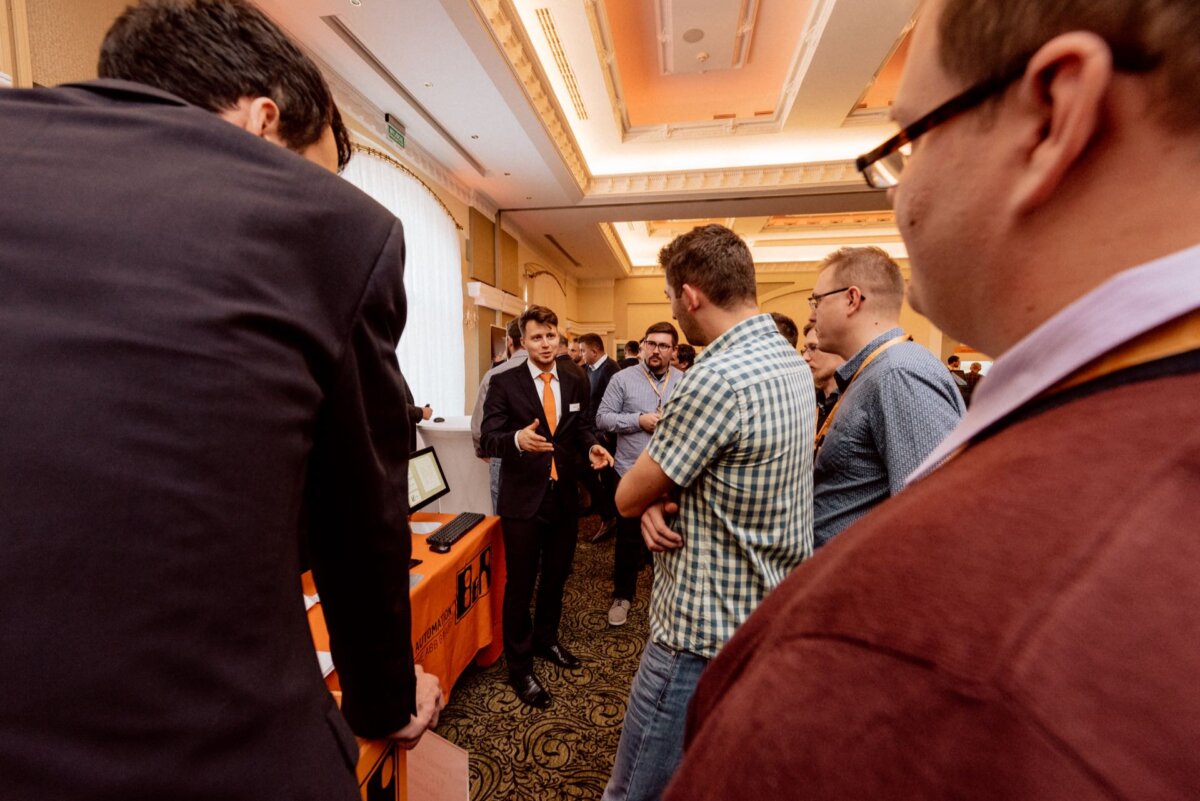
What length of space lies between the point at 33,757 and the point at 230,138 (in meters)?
0.57

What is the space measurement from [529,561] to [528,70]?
402cm

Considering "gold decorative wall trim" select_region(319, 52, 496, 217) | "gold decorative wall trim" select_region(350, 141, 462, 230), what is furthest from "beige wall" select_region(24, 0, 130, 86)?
"gold decorative wall trim" select_region(350, 141, 462, 230)

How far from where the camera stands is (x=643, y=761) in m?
1.27

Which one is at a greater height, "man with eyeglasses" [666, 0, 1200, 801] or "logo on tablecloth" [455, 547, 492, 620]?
"man with eyeglasses" [666, 0, 1200, 801]

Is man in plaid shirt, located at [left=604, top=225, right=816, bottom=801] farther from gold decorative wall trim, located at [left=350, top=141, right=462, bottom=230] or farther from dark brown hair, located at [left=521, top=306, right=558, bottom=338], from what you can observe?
gold decorative wall trim, located at [left=350, top=141, right=462, bottom=230]

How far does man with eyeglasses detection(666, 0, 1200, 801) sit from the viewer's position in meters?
0.21

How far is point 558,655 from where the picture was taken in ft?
8.58

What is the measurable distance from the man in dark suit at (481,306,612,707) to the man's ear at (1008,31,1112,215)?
200 centimetres

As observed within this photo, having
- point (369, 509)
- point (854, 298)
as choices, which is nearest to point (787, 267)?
point (854, 298)

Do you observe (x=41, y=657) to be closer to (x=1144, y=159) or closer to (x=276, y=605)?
(x=276, y=605)

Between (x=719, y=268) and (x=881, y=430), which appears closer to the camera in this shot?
(x=719, y=268)

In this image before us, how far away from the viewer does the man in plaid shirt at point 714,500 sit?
47.4 inches

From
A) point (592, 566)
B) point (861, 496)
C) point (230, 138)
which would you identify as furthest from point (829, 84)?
point (230, 138)

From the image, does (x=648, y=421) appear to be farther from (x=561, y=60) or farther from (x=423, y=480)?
(x=561, y=60)
